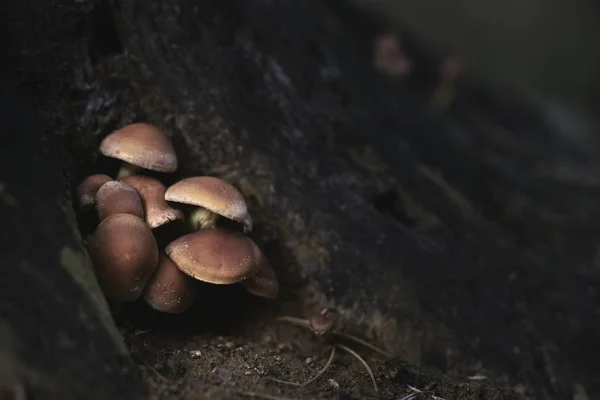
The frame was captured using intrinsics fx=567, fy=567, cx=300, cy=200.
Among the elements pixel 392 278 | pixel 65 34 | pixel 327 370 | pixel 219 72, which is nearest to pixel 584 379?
pixel 392 278

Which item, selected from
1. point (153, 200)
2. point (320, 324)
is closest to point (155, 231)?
point (153, 200)

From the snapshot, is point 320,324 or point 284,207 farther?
point 284,207

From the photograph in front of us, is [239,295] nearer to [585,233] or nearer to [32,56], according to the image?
[32,56]

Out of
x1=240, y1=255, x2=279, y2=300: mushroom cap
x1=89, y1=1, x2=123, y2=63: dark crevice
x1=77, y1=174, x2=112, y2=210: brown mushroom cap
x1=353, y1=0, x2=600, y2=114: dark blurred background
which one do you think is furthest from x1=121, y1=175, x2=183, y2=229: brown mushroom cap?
x1=353, y1=0, x2=600, y2=114: dark blurred background

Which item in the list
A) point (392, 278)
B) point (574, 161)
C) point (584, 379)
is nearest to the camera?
point (392, 278)

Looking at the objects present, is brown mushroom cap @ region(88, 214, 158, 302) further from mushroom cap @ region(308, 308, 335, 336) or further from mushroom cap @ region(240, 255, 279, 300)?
mushroom cap @ region(308, 308, 335, 336)

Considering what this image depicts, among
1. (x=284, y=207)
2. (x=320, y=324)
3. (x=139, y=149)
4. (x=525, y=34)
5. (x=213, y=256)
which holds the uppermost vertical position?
(x=139, y=149)

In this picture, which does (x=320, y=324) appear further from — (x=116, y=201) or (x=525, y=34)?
(x=525, y=34)
